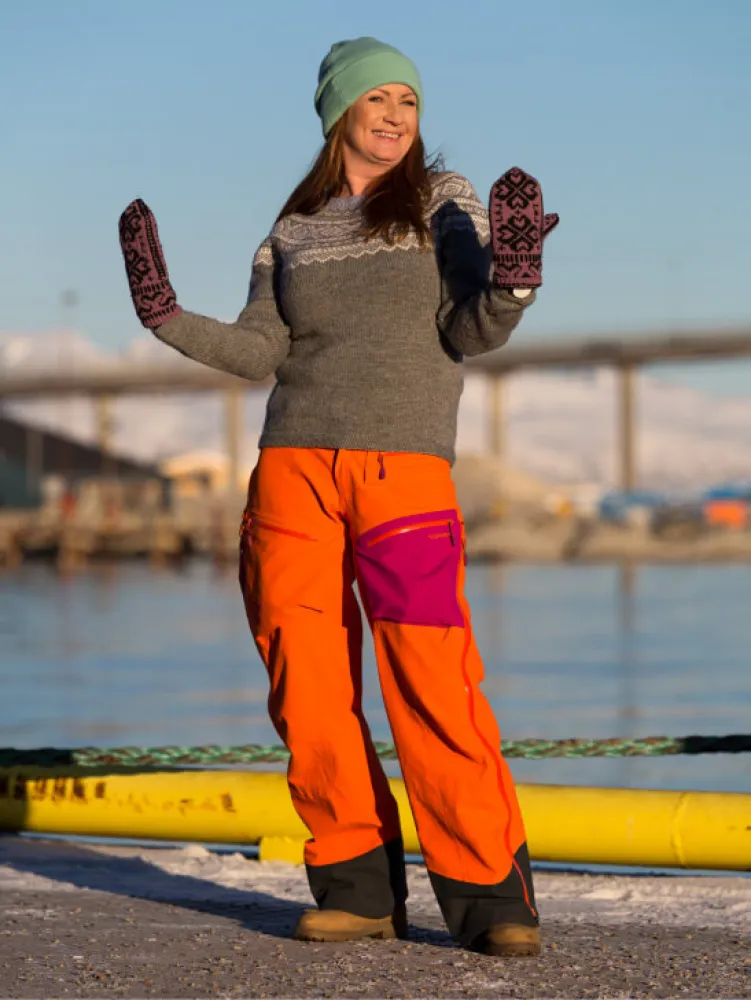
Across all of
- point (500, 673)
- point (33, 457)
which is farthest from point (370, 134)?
point (33, 457)

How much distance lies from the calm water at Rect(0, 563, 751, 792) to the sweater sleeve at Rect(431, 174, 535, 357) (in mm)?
4129

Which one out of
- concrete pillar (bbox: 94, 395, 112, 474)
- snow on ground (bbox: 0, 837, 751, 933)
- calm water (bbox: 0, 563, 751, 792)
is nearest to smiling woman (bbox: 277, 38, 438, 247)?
snow on ground (bbox: 0, 837, 751, 933)

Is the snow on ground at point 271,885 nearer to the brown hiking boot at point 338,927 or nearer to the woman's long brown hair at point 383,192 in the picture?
the brown hiking boot at point 338,927

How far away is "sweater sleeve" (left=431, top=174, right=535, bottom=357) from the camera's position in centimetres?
326

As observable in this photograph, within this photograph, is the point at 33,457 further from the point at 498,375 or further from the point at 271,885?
the point at 271,885

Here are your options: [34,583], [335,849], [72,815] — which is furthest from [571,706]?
[34,583]

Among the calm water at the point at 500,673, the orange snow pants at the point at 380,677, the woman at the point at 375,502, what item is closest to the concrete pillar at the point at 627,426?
the calm water at the point at 500,673

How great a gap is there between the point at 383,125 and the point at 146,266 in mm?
534

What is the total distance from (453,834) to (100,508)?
175 feet

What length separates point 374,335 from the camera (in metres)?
3.35

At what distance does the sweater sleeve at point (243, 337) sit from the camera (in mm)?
3420

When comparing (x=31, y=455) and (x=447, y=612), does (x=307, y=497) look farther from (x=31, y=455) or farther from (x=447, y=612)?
(x=31, y=455)

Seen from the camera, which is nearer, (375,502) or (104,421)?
(375,502)

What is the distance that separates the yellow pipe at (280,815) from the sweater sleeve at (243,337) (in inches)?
49.6
